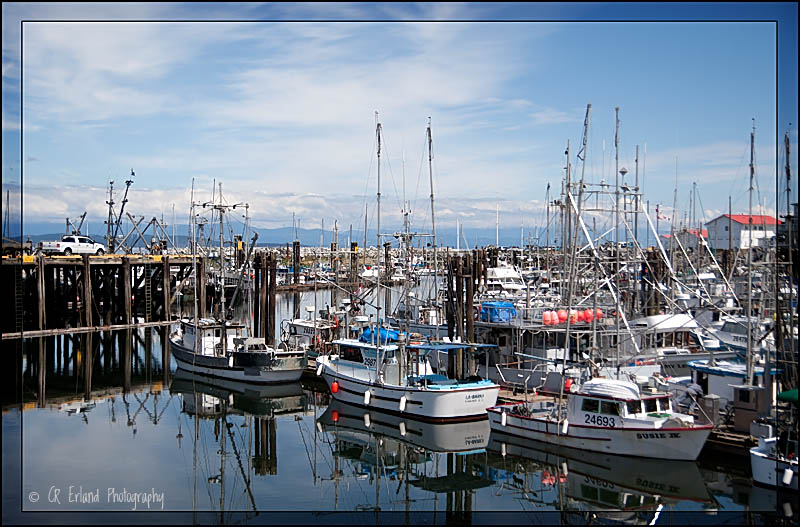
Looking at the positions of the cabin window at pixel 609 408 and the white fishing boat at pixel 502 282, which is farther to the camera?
the white fishing boat at pixel 502 282

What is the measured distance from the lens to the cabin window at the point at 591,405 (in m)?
17.8

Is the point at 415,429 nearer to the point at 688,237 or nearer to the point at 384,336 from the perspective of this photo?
the point at 384,336

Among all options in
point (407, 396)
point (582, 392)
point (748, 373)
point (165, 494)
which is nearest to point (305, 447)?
point (407, 396)

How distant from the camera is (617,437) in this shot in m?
17.5

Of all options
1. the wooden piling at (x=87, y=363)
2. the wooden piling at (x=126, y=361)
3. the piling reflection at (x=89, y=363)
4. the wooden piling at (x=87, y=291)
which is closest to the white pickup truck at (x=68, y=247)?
the wooden piling at (x=87, y=291)

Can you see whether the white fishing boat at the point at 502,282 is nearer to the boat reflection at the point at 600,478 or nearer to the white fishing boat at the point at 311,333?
the white fishing boat at the point at 311,333

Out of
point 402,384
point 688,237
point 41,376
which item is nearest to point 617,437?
Answer: point 402,384

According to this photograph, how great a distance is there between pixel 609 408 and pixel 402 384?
22.4ft

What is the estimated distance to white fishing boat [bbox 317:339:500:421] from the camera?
21.0 metres

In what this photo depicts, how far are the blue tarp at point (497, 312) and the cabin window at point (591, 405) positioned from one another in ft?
27.8

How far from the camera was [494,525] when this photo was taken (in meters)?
13.4

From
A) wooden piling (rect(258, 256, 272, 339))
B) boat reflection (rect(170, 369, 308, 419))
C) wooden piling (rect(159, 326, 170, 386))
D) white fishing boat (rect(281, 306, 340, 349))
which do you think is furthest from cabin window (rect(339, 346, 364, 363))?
wooden piling (rect(159, 326, 170, 386))

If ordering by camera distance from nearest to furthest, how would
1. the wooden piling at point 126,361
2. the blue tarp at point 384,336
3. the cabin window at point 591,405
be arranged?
1. the cabin window at point 591,405
2. the blue tarp at point 384,336
3. the wooden piling at point 126,361

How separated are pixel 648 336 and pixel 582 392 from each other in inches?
316
